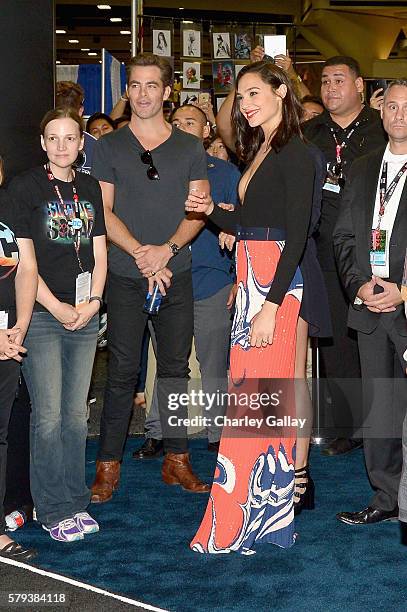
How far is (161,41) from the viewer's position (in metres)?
7.70

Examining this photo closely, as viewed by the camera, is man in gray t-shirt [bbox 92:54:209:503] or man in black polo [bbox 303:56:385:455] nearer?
man in gray t-shirt [bbox 92:54:209:503]

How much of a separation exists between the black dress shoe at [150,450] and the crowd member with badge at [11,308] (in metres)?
1.43

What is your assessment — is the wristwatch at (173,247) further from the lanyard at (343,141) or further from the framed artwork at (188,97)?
the framed artwork at (188,97)

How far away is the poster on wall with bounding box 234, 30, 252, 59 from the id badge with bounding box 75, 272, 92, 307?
5.30 metres

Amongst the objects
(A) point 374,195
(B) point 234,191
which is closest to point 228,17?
(B) point 234,191

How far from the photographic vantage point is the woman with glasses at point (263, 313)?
10.5 ft

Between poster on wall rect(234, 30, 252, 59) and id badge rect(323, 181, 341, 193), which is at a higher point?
poster on wall rect(234, 30, 252, 59)

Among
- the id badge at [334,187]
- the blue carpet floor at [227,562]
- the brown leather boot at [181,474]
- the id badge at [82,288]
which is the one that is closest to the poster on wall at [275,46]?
the id badge at [334,187]

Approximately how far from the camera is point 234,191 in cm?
473

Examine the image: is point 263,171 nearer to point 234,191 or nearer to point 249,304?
point 249,304

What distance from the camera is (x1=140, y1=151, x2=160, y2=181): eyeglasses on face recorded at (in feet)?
13.1

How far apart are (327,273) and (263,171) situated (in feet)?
5.44

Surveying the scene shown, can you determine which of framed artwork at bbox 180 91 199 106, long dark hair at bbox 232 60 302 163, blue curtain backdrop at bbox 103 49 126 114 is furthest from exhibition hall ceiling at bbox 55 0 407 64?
long dark hair at bbox 232 60 302 163

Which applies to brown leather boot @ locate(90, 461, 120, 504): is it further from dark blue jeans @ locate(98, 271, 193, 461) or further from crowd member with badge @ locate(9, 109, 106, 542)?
crowd member with badge @ locate(9, 109, 106, 542)
